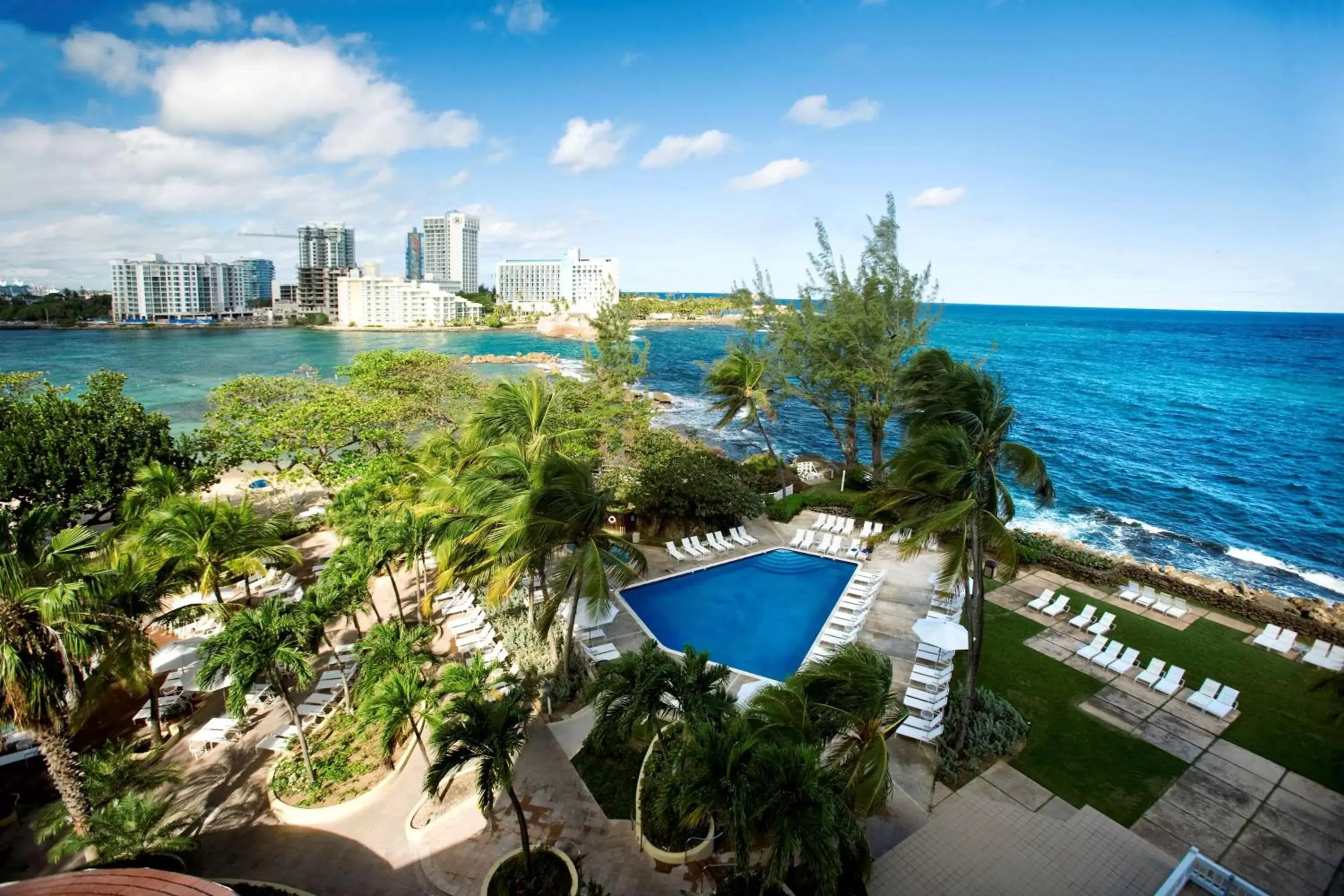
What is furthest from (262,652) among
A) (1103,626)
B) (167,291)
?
(167,291)

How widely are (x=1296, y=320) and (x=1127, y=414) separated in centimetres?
21901

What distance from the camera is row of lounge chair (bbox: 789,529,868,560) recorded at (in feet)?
60.0

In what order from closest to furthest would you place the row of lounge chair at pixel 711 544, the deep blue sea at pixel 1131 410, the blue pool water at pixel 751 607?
the blue pool water at pixel 751 607
the row of lounge chair at pixel 711 544
the deep blue sea at pixel 1131 410

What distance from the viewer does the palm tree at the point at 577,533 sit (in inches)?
374

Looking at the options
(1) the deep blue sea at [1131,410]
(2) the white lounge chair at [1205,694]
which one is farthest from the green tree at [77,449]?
(1) the deep blue sea at [1131,410]

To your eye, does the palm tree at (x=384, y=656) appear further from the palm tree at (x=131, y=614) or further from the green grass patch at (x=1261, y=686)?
the green grass patch at (x=1261, y=686)

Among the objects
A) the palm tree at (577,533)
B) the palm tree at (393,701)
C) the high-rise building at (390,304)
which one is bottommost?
the palm tree at (393,701)

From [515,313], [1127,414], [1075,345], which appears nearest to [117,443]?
[1127,414]

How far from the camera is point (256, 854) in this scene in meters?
8.45

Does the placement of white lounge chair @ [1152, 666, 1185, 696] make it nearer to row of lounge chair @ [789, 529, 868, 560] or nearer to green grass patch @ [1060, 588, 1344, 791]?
green grass patch @ [1060, 588, 1344, 791]

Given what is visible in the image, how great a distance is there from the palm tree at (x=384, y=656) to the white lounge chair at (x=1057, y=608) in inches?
538

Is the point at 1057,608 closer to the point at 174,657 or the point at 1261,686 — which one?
the point at 1261,686

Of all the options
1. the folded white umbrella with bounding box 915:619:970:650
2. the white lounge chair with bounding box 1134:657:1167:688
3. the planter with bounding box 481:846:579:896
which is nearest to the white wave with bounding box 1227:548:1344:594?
the white lounge chair with bounding box 1134:657:1167:688

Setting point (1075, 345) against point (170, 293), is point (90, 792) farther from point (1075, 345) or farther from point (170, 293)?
point (170, 293)
